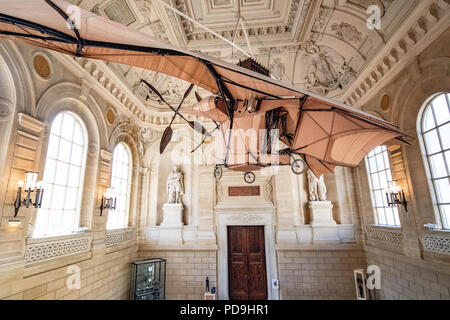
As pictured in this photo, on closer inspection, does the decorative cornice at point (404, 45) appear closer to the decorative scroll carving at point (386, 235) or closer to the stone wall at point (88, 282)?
the decorative scroll carving at point (386, 235)

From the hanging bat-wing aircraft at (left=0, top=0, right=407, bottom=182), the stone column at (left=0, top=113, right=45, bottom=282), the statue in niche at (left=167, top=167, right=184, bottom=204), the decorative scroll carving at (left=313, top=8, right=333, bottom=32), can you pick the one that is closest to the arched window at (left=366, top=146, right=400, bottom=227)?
the hanging bat-wing aircraft at (left=0, top=0, right=407, bottom=182)

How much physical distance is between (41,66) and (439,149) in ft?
29.0

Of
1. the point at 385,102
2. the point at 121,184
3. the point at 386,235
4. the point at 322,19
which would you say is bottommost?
the point at 386,235

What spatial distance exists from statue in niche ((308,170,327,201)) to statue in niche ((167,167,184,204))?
496 cm

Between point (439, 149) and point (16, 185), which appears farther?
point (439, 149)

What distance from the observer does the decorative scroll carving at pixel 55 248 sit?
4.33 metres

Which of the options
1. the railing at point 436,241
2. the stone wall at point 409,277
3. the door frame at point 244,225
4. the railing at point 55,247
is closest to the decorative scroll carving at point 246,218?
the door frame at point 244,225

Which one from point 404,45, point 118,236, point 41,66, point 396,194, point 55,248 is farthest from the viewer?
point 118,236

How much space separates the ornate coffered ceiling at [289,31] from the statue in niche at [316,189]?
2.96 metres

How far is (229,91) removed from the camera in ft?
8.04

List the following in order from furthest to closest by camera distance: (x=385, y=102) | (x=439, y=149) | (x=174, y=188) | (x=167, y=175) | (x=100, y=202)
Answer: (x=167, y=175), (x=174, y=188), (x=100, y=202), (x=385, y=102), (x=439, y=149)

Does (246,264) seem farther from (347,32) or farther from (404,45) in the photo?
(347,32)

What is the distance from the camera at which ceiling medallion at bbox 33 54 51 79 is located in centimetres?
460

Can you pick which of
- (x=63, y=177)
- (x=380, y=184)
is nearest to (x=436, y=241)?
(x=380, y=184)
